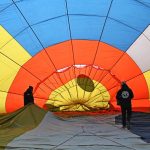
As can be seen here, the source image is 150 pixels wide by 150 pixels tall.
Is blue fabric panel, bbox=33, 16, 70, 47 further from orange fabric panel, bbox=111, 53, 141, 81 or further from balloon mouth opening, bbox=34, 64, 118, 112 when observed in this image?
orange fabric panel, bbox=111, 53, 141, 81

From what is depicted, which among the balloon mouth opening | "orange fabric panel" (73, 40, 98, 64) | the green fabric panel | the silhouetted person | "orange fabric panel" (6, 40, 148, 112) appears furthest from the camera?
the balloon mouth opening

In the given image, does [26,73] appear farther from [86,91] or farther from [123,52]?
[123,52]

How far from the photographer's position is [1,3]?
22.0 feet

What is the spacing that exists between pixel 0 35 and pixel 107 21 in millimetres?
2045

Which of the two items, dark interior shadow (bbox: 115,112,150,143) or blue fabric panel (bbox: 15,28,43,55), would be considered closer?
dark interior shadow (bbox: 115,112,150,143)

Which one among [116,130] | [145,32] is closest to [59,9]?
[145,32]

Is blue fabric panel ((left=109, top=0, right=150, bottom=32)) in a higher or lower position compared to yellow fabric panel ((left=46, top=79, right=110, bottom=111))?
higher

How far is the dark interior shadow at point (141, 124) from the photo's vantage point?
5.50 m

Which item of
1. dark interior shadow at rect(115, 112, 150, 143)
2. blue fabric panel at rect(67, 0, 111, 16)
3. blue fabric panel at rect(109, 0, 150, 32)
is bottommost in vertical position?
dark interior shadow at rect(115, 112, 150, 143)

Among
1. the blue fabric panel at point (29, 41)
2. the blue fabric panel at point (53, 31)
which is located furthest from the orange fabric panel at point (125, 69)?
the blue fabric panel at point (29, 41)

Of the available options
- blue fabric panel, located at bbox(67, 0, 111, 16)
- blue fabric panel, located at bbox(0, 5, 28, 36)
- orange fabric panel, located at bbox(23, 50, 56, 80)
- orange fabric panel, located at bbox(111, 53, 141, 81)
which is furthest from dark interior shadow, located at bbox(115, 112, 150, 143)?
blue fabric panel, located at bbox(0, 5, 28, 36)

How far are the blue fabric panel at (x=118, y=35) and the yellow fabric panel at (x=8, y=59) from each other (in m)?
1.68

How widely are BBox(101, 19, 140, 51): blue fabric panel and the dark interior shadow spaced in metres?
1.42

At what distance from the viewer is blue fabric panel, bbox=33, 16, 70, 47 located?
735 cm
